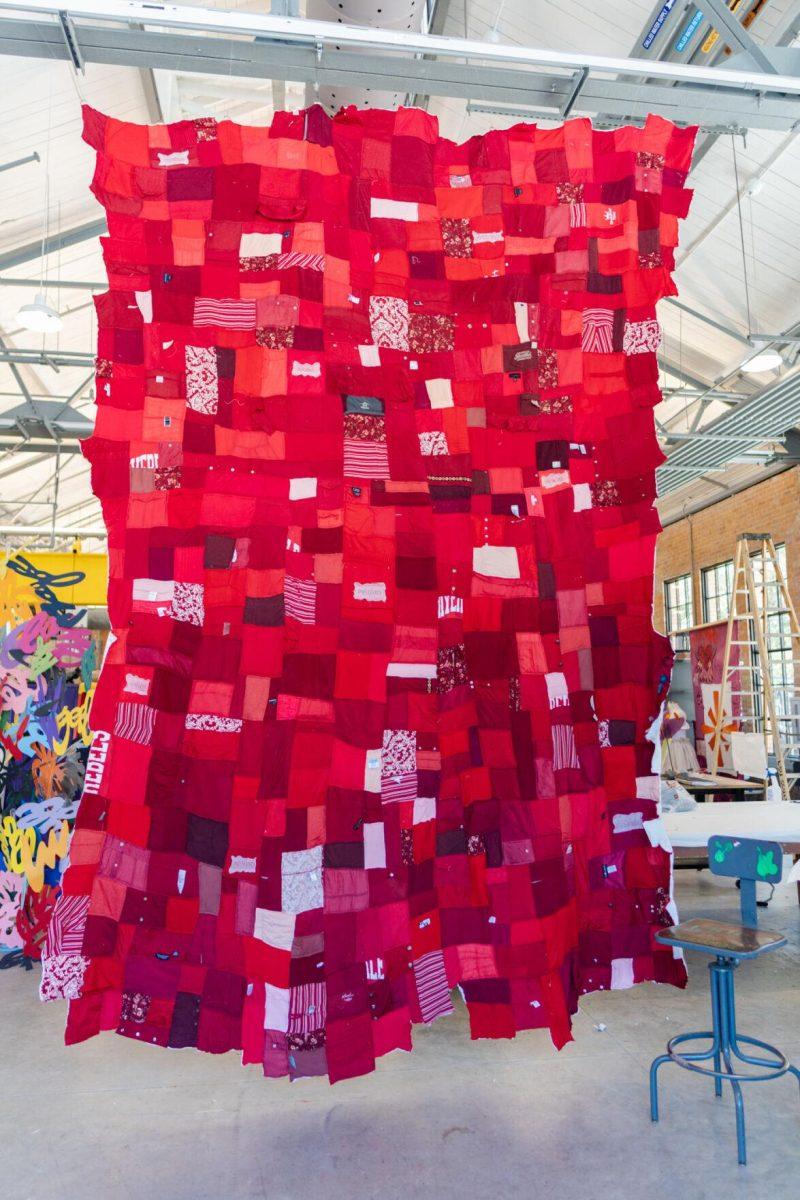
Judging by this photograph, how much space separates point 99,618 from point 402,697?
574 centimetres

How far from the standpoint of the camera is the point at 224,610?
2.43 m

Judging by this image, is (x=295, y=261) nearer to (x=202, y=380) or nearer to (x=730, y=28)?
(x=202, y=380)

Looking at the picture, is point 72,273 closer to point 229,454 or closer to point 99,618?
point 99,618

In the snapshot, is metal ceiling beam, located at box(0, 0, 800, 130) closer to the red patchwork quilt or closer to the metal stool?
the red patchwork quilt

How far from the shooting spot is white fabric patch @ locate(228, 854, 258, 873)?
2.31 m

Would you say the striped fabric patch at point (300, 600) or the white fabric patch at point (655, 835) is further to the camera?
the white fabric patch at point (655, 835)

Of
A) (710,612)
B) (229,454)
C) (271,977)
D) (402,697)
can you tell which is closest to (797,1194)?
(271,977)

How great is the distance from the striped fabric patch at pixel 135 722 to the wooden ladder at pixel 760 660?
5.49 metres

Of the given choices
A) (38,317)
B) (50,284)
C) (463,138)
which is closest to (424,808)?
(38,317)

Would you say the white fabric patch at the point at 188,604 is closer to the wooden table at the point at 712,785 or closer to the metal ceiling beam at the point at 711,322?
the wooden table at the point at 712,785

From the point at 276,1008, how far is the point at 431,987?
0.44m

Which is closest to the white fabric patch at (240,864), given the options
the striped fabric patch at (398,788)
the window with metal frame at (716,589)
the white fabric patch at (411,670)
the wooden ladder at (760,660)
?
the striped fabric patch at (398,788)

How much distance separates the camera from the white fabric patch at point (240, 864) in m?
2.31

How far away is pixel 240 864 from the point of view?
231 centimetres
